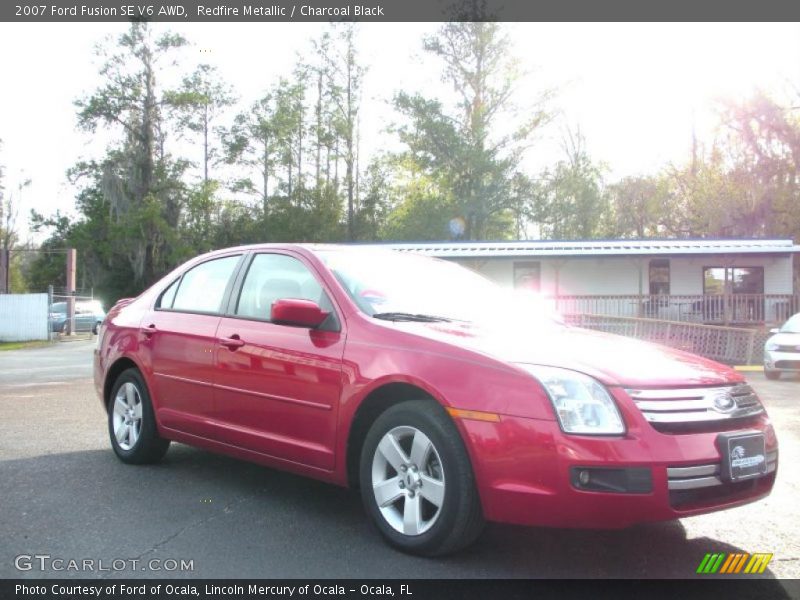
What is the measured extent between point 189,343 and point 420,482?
7.43 feet

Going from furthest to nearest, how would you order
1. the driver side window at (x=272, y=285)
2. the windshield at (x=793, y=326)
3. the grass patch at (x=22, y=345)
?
the grass patch at (x=22, y=345)
the windshield at (x=793, y=326)
the driver side window at (x=272, y=285)

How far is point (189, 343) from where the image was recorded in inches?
214

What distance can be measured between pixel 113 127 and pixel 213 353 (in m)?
41.4

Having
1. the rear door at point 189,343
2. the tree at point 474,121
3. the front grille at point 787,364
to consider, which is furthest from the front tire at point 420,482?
the tree at point 474,121

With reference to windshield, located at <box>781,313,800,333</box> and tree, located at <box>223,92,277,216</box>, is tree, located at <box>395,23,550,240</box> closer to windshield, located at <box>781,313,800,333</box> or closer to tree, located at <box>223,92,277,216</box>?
tree, located at <box>223,92,277,216</box>

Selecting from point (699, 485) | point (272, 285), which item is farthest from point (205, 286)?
point (699, 485)

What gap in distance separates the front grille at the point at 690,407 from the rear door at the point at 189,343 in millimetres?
2819

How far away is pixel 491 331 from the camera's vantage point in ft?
14.1

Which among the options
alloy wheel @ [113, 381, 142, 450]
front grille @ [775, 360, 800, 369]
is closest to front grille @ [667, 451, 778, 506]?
alloy wheel @ [113, 381, 142, 450]

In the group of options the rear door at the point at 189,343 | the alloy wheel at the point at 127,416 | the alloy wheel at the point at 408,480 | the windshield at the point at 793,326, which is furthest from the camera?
the windshield at the point at 793,326

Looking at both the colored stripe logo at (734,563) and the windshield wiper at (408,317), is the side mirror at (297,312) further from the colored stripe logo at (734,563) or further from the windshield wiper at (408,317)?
the colored stripe logo at (734,563)

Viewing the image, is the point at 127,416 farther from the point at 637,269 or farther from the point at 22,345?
the point at 637,269

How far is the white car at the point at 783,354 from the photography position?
13742 millimetres

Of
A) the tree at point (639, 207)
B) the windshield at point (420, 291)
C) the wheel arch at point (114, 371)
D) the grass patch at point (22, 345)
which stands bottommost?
the grass patch at point (22, 345)
